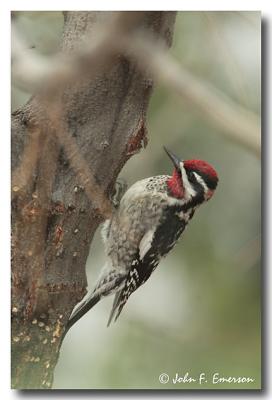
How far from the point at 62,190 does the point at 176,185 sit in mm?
471

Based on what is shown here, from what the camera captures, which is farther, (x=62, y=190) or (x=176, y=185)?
(x=176, y=185)

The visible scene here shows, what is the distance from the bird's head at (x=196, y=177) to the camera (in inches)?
95.0

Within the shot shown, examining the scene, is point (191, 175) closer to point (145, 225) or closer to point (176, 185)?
point (176, 185)

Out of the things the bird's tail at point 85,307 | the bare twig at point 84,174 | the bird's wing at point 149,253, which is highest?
the bare twig at point 84,174

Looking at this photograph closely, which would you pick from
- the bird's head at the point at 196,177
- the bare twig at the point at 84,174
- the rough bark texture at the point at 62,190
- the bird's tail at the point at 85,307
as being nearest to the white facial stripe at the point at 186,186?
the bird's head at the point at 196,177

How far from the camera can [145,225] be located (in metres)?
2.51

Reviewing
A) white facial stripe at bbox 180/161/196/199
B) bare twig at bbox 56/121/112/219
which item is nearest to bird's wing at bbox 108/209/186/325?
white facial stripe at bbox 180/161/196/199

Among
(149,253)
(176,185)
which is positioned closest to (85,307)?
(149,253)

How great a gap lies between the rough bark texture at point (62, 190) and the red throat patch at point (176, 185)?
206 mm

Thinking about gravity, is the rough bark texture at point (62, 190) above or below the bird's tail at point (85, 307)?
above

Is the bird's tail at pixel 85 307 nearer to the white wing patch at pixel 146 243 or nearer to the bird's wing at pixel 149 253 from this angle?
the bird's wing at pixel 149 253

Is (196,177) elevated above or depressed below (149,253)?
above
